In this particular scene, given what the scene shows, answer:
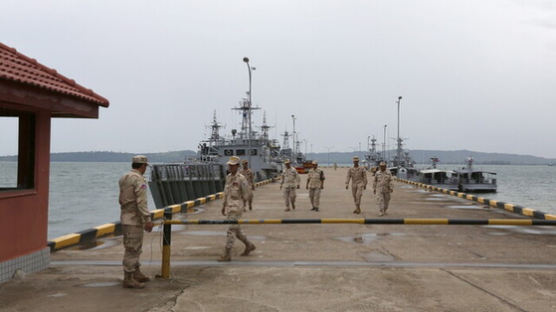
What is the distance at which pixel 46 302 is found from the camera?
17.9 feet

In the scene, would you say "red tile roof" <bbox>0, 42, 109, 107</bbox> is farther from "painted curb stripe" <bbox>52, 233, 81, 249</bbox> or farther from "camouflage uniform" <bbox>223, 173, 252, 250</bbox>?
"painted curb stripe" <bbox>52, 233, 81, 249</bbox>

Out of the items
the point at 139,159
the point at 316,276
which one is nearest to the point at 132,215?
the point at 139,159

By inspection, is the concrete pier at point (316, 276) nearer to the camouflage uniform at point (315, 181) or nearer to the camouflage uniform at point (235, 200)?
the camouflage uniform at point (235, 200)

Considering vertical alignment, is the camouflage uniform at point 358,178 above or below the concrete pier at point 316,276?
above

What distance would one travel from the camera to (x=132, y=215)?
6141 millimetres

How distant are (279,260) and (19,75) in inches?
188

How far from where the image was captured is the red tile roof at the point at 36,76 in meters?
5.94

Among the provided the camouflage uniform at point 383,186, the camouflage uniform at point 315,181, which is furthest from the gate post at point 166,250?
→ the camouflage uniform at point 315,181

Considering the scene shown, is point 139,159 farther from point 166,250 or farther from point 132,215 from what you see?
point 166,250

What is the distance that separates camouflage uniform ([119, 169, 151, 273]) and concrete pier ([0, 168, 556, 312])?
50 cm

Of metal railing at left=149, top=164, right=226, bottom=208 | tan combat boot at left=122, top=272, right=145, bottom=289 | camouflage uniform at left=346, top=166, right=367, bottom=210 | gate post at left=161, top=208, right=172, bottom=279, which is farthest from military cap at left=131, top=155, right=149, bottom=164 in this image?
metal railing at left=149, top=164, right=226, bottom=208

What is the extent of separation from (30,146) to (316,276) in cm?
453

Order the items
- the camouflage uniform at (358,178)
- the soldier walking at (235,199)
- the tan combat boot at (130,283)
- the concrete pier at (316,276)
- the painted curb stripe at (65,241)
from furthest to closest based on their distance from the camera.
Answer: the camouflage uniform at (358,178) < the painted curb stripe at (65,241) < the soldier walking at (235,199) < the tan combat boot at (130,283) < the concrete pier at (316,276)

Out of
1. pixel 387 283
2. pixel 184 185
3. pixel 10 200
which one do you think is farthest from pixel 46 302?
pixel 184 185
